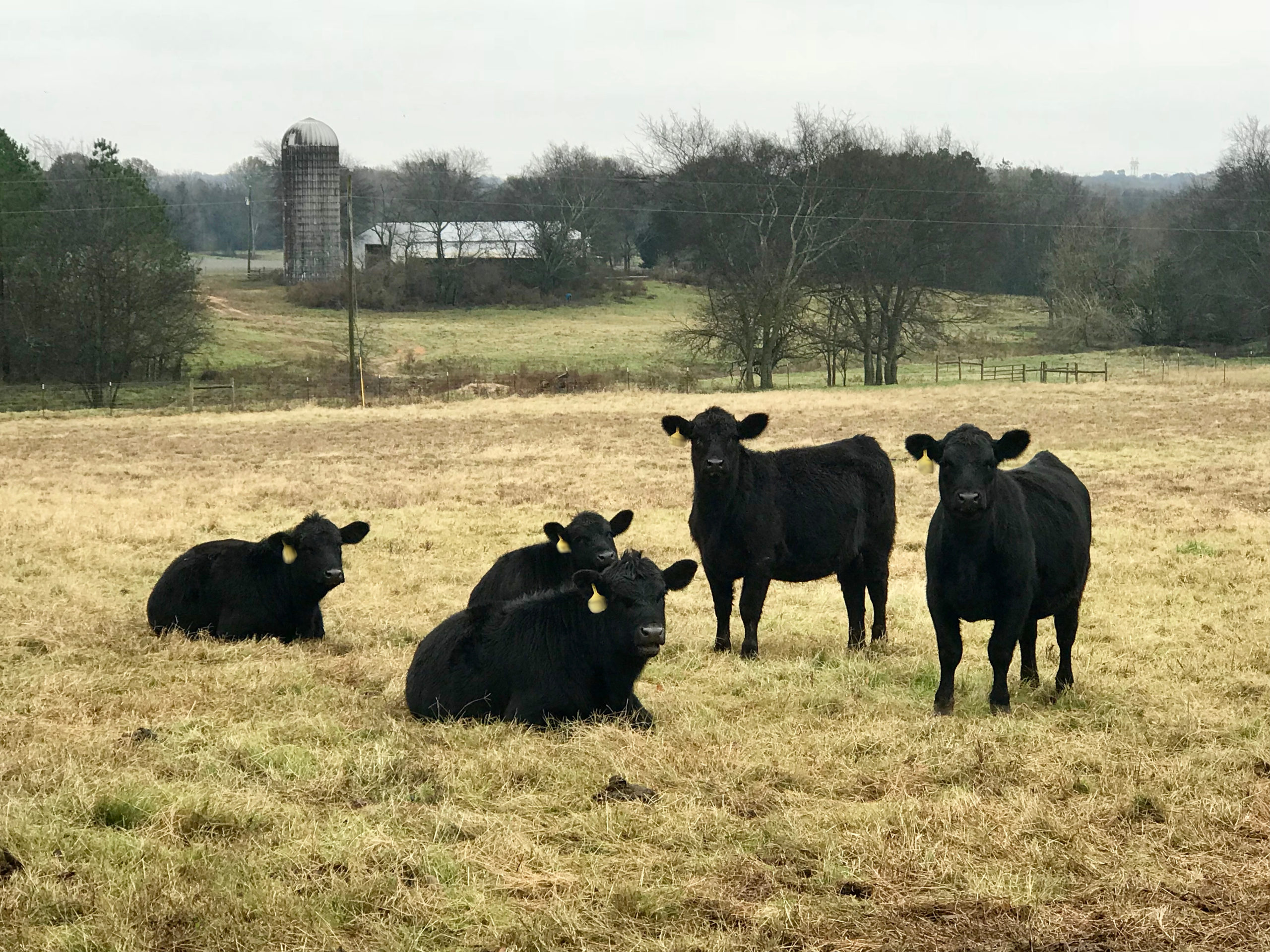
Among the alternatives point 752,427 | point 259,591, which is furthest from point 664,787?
point 259,591

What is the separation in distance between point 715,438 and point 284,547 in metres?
3.72

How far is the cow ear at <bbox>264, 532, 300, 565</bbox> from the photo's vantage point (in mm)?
10703

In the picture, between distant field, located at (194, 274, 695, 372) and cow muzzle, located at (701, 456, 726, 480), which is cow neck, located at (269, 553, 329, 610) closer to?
cow muzzle, located at (701, 456, 726, 480)

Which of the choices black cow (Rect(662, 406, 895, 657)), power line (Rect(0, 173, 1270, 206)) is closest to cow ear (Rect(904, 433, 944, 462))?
black cow (Rect(662, 406, 895, 657))

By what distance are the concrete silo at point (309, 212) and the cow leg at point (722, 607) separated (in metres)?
82.7

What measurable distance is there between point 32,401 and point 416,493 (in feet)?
112

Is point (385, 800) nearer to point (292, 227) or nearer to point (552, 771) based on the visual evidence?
point (552, 771)

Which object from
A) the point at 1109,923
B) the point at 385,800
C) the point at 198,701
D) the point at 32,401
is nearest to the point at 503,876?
the point at 385,800

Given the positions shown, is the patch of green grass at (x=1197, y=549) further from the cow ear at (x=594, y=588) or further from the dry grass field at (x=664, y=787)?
the cow ear at (x=594, y=588)

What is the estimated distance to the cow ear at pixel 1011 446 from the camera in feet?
27.9

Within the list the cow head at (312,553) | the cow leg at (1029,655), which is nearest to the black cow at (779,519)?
the cow leg at (1029,655)

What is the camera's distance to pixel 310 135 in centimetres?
9275

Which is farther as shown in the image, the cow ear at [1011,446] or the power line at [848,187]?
the power line at [848,187]

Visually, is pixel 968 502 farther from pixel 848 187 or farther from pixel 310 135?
pixel 310 135
